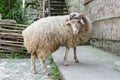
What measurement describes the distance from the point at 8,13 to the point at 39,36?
7.85 metres

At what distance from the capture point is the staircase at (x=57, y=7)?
13024 mm

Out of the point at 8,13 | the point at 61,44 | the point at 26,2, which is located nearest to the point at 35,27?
the point at 61,44

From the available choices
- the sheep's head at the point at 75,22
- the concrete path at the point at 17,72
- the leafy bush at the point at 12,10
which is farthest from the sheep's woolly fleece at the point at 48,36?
the leafy bush at the point at 12,10

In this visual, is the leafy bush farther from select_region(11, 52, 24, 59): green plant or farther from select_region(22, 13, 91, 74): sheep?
select_region(22, 13, 91, 74): sheep

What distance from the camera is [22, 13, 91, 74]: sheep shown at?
5867 mm

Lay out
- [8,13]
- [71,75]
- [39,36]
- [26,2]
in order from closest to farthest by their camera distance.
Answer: [71,75], [39,36], [8,13], [26,2]

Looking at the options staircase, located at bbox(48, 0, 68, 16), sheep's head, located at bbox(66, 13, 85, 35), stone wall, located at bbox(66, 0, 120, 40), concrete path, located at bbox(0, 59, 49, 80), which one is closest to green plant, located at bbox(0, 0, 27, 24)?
staircase, located at bbox(48, 0, 68, 16)

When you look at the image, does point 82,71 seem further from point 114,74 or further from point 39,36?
point 39,36

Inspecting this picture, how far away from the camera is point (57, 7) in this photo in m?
13.6

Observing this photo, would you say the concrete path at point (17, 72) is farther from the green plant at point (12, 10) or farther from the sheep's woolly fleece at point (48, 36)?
the green plant at point (12, 10)

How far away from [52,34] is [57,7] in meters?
7.75

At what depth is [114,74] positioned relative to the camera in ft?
16.5

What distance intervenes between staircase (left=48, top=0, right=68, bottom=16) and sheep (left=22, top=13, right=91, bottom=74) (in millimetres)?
6790

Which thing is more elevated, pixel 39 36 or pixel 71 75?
pixel 39 36
